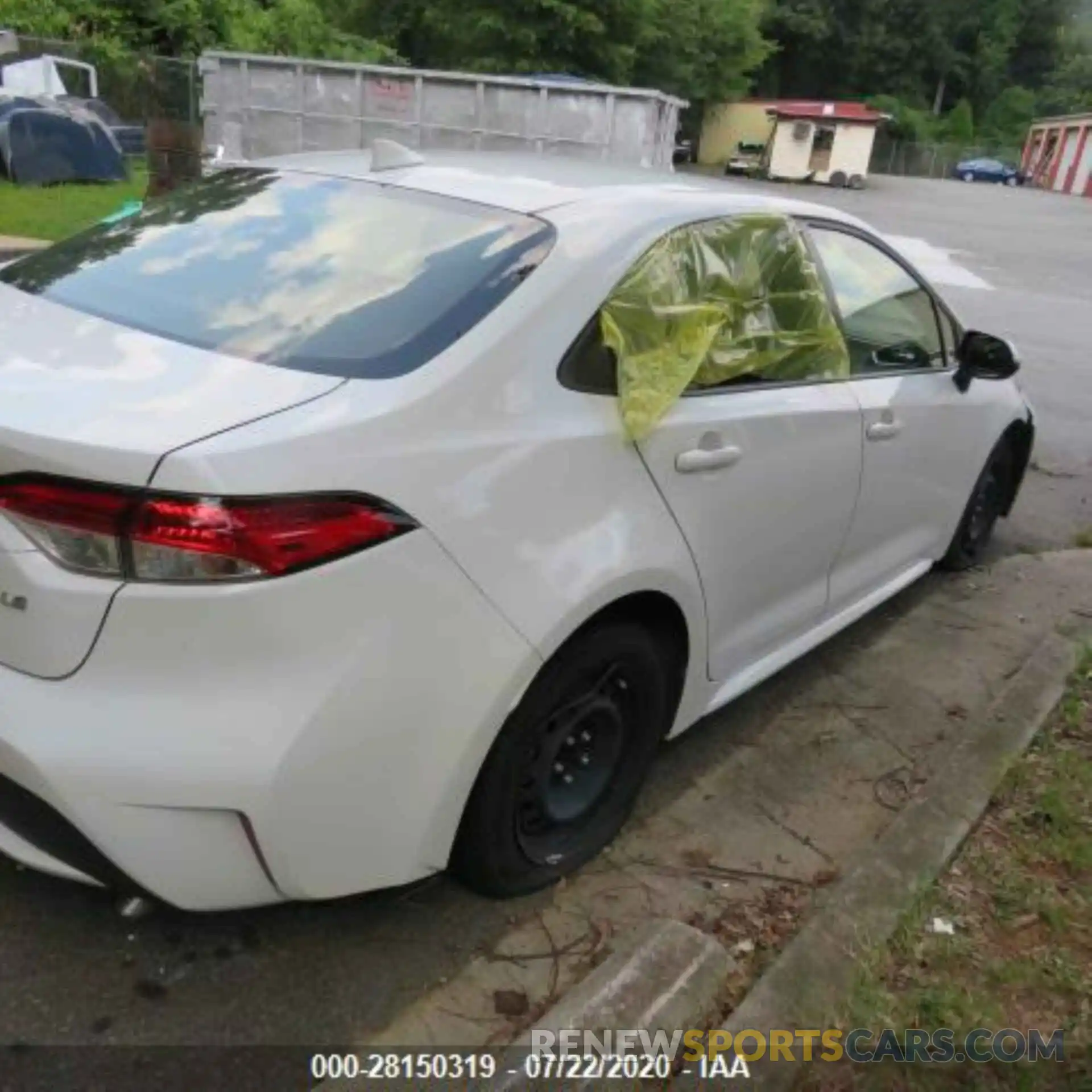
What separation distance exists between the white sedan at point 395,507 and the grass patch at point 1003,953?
0.73 meters

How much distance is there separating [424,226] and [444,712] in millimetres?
1161

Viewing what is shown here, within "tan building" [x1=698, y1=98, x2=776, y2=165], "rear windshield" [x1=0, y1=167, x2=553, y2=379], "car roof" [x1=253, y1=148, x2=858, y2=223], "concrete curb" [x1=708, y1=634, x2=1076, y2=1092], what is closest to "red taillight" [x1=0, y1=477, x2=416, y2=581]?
"rear windshield" [x1=0, y1=167, x2=553, y2=379]

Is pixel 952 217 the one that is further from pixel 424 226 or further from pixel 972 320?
→ pixel 424 226

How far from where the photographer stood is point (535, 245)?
240 centimetres

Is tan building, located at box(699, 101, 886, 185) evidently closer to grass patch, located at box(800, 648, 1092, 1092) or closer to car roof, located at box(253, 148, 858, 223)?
car roof, located at box(253, 148, 858, 223)

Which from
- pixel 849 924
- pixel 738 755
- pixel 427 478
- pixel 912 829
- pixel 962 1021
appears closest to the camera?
pixel 427 478

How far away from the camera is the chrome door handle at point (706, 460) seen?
2.53 meters

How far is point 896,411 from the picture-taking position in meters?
3.47

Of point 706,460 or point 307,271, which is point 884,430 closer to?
point 706,460

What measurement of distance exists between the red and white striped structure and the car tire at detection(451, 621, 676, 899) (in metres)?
59.6

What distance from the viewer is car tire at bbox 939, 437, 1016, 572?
4.60 m

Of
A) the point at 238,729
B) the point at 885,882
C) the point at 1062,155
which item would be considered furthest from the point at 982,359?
the point at 1062,155

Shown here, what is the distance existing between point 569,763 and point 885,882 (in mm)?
822

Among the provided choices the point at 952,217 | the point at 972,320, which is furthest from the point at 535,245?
the point at 952,217
